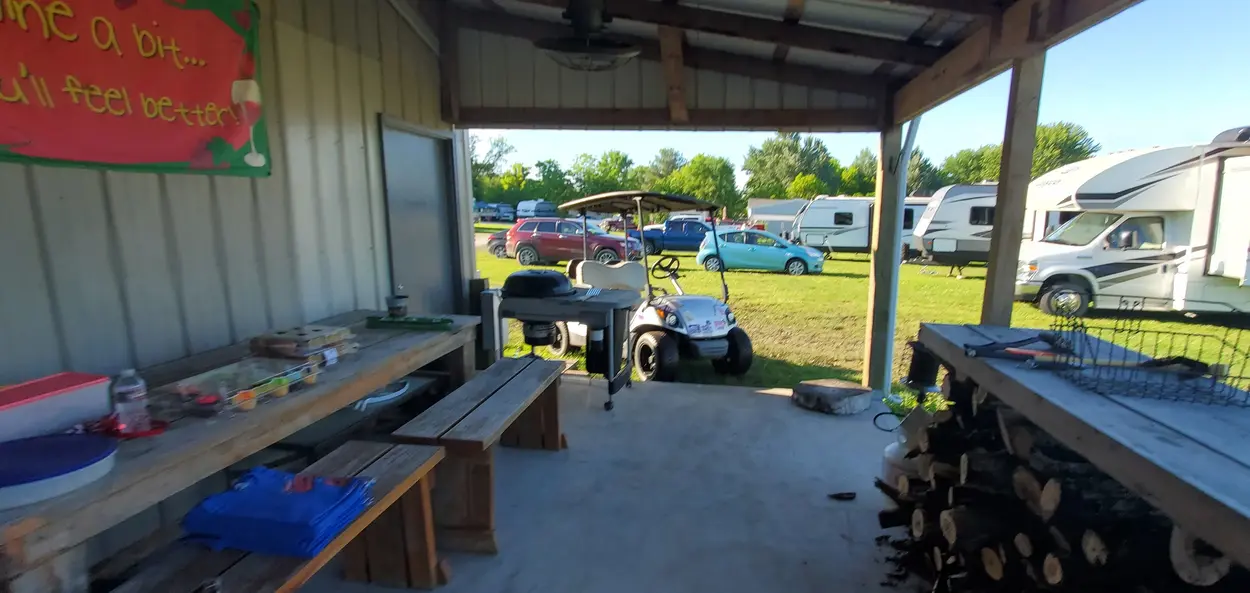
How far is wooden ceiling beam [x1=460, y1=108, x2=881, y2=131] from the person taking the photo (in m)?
4.61

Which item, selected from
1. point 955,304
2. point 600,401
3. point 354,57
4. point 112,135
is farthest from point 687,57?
point 955,304

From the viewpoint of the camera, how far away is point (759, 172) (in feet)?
140

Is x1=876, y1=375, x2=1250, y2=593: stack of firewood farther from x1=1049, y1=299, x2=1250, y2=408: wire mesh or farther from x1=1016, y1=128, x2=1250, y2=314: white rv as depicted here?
x1=1016, y1=128, x2=1250, y2=314: white rv

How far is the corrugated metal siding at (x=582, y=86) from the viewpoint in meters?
4.67

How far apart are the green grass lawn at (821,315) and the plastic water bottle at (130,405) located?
471 centimetres

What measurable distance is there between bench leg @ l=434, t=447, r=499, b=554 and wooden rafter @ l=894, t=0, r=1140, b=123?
286 cm

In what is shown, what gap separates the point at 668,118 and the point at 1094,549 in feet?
12.8

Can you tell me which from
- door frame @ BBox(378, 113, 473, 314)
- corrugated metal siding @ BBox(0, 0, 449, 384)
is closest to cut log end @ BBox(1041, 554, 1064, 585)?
corrugated metal siding @ BBox(0, 0, 449, 384)

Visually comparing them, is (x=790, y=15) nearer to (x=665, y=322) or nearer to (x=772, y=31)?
(x=772, y=31)

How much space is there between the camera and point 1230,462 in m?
1.29

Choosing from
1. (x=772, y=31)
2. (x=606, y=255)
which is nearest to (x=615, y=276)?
(x=772, y=31)

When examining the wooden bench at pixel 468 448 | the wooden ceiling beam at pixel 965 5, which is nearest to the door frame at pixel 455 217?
the wooden bench at pixel 468 448

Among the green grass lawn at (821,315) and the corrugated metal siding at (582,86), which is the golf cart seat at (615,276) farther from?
the corrugated metal siding at (582,86)

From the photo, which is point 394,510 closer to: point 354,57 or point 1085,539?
point 1085,539
